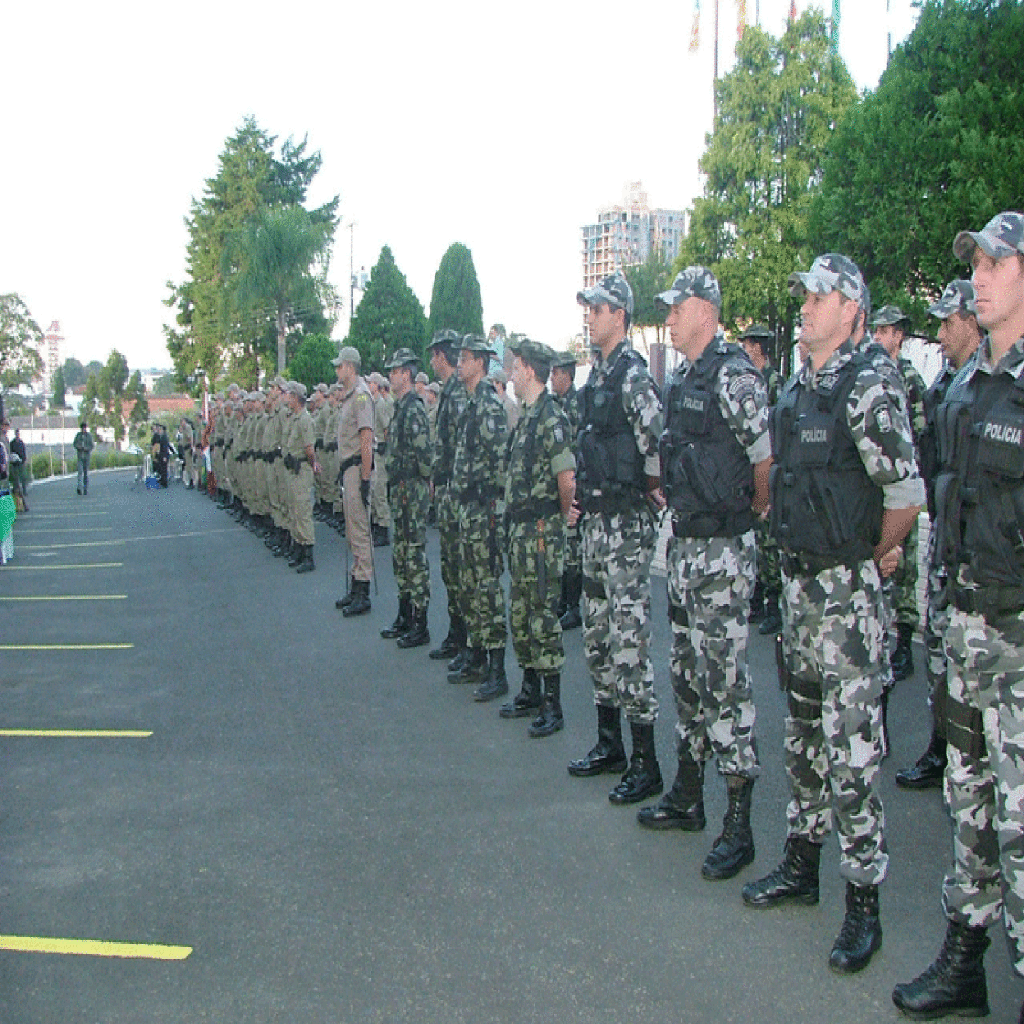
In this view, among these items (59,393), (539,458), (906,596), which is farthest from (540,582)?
(59,393)

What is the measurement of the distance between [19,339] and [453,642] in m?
93.7

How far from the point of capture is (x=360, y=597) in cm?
988

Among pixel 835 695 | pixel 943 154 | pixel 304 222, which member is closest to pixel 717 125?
pixel 943 154

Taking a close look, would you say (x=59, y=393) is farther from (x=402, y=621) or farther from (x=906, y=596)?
(x=906, y=596)

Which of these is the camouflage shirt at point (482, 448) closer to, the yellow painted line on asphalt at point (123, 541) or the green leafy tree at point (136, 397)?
the yellow painted line on asphalt at point (123, 541)

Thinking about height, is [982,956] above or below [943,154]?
below

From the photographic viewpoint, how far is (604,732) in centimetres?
542

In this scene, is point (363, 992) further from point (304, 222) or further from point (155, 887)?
point (304, 222)

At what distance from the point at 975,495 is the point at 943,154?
13409 millimetres

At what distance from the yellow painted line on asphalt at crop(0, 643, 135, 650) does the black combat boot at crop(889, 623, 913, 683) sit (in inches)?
228

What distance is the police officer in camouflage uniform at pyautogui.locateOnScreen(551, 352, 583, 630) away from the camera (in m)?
8.46

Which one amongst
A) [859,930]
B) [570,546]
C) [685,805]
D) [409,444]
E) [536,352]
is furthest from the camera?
[570,546]

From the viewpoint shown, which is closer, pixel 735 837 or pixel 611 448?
pixel 735 837

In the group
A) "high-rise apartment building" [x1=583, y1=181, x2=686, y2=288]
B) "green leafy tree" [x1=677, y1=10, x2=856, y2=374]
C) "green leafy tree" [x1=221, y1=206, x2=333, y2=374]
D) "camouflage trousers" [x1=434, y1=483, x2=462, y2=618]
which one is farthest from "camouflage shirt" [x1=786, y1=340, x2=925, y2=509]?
"high-rise apartment building" [x1=583, y1=181, x2=686, y2=288]
